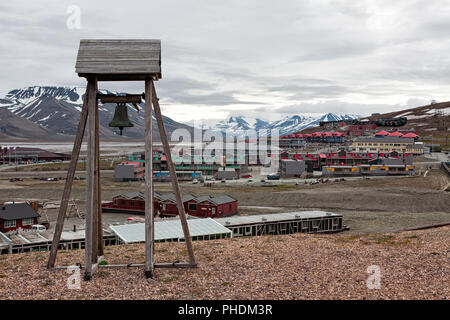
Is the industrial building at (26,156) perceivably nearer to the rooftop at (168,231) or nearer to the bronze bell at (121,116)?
the rooftop at (168,231)

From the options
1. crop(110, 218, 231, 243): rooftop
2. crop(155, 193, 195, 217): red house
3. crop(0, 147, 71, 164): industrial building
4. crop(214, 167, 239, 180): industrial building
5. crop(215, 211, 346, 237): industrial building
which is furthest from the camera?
crop(0, 147, 71, 164): industrial building

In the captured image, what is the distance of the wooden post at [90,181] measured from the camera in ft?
42.6

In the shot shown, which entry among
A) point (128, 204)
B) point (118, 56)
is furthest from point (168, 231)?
point (128, 204)

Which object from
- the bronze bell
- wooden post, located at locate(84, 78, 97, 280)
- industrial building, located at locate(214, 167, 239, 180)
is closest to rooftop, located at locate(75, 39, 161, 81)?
wooden post, located at locate(84, 78, 97, 280)

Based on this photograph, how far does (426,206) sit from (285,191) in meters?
23.9

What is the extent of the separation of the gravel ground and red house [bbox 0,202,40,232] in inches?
1121

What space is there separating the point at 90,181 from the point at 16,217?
34.7 meters

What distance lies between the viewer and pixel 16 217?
42.6m

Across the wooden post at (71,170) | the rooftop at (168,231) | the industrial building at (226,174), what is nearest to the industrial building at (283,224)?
the rooftop at (168,231)

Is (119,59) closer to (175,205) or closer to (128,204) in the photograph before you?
(175,205)

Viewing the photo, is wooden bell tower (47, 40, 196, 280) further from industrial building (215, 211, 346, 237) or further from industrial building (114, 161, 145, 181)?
industrial building (114, 161, 145, 181)

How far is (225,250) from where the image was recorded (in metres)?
17.7

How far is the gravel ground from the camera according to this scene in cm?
1189
